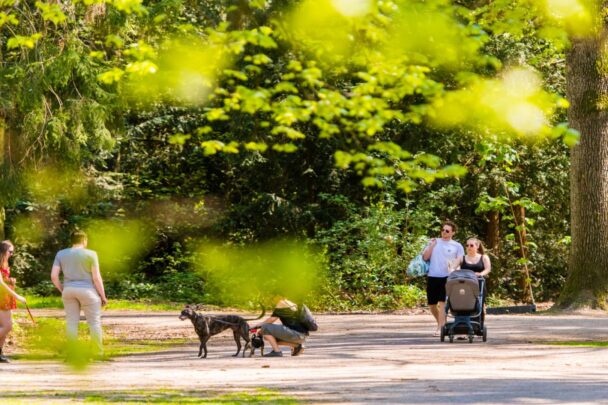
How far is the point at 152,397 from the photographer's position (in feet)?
33.9

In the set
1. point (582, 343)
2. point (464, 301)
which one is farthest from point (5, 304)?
point (582, 343)

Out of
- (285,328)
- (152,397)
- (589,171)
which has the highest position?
(589,171)

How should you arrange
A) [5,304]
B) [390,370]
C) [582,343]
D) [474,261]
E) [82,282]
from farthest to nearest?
[474,261] → [582,343] → [5,304] → [82,282] → [390,370]

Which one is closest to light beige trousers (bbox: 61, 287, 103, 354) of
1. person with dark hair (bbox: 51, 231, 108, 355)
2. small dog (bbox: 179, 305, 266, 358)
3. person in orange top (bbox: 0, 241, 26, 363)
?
person with dark hair (bbox: 51, 231, 108, 355)

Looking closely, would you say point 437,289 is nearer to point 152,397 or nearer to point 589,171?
point 589,171

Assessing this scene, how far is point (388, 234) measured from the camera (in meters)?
30.0

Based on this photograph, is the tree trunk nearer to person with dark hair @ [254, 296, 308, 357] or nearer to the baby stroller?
the baby stroller

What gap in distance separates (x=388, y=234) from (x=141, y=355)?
46.3 ft

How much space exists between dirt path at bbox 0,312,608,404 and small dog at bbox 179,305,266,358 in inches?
11.8

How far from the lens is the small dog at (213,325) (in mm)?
15883

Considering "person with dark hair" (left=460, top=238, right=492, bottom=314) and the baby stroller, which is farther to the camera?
"person with dark hair" (left=460, top=238, right=492, bottom=314)

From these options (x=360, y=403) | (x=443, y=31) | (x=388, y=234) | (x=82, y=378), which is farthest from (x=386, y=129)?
(x=82, y=378)

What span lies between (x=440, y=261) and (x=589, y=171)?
754 cm

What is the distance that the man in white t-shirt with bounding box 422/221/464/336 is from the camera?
1825 centimetres
